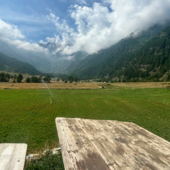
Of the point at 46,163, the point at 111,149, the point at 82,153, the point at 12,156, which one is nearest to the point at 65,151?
the point at 82,153

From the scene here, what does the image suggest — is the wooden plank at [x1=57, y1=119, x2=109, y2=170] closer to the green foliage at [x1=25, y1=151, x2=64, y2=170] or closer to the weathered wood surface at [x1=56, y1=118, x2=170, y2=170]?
the weathered wood surface at [x1=56, y1=118, x2=170, y2=170]

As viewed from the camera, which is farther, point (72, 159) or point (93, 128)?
point (93, 128)

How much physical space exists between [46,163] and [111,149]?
2992 mm

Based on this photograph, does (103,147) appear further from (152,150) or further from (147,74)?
(147,74)

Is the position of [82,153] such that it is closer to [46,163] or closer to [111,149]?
[111,149]

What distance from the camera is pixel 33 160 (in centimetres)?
439

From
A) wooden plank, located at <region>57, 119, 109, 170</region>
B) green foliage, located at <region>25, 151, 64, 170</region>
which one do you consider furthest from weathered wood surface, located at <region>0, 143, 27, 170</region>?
green foliage, located at <region>25, 151, 64, 170</region>

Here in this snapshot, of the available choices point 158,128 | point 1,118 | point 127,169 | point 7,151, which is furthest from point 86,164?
point 1,118

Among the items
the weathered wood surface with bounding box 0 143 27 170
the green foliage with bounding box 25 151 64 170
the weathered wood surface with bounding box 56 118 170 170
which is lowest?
the green foliage with bounding box 25 151 64 170

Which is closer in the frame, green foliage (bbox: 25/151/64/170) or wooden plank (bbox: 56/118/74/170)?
wooden plank (bbox: 56/118/74/170)

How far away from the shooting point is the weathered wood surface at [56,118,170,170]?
2.00 meters

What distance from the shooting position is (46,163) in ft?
14.0

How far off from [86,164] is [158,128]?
28.0 ft

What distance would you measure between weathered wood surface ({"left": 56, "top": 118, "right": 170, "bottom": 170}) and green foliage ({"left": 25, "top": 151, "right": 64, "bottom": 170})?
65.1 inches
